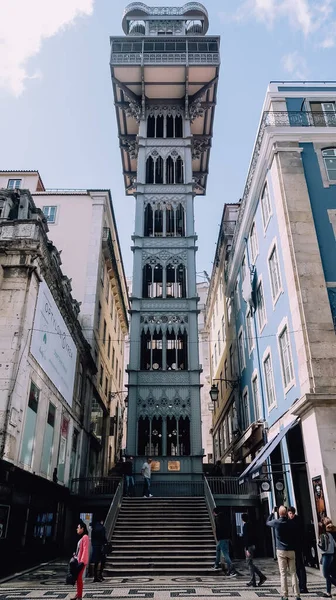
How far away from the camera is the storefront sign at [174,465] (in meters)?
24.1

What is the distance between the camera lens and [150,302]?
2888 centimetres

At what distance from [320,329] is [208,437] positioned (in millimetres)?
→ 35425

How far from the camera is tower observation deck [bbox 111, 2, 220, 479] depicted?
83.5 ft

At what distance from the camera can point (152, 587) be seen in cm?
1116

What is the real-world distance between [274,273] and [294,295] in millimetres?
3491

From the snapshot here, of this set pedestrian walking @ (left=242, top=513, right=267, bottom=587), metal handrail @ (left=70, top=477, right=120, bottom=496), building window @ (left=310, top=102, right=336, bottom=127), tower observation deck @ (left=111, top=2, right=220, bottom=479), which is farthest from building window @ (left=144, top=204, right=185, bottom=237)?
pedestrian walking @ (left=242, top=513, right=267, bottom=587)

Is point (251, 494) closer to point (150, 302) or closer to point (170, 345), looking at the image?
point (170, 345)

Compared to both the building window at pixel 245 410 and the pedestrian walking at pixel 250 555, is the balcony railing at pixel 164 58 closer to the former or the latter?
the building window at pixel 245 410

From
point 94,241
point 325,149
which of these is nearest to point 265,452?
point 325,149

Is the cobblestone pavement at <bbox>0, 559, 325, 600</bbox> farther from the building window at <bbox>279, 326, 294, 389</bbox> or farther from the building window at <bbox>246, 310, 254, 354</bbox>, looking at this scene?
the building window at <bbox>246, 310, 254, 354</bbox>

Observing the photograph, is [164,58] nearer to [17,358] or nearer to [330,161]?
[330,161]

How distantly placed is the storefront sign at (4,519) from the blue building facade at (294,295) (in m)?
8.40

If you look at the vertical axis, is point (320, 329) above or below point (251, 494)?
above

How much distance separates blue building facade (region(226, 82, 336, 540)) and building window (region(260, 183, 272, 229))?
0.05 meters
